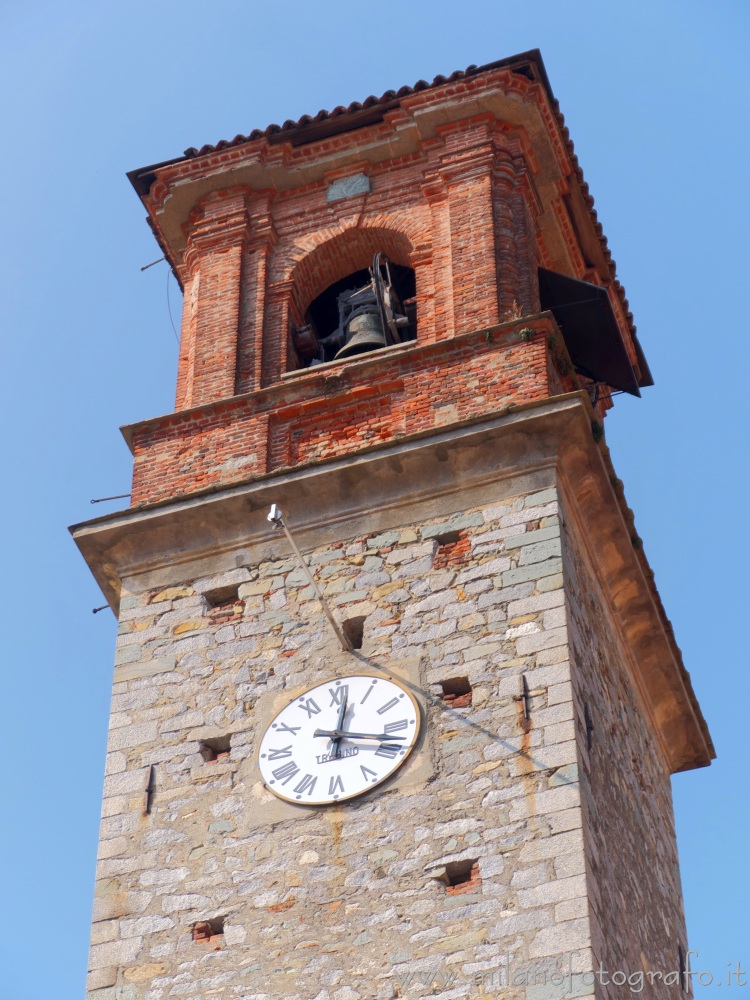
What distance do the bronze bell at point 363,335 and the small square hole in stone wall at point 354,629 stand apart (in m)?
2.93

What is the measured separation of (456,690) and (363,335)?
4085 mm

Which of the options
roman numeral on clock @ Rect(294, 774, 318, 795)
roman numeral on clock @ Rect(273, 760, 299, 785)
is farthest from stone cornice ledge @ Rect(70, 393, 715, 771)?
roman numeral on clock @ Rect(294, 774, 318, 795)

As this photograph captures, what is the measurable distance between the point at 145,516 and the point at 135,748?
72.9 inches

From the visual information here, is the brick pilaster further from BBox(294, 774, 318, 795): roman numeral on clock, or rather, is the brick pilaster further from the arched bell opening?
BBox(294, 774, 318, 795): roman numeral on clock

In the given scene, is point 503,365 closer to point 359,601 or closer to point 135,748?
point 359,601

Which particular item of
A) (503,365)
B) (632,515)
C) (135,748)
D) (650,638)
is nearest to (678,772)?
(650,638)

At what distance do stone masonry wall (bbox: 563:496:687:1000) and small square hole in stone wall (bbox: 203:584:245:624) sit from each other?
2.20 metres

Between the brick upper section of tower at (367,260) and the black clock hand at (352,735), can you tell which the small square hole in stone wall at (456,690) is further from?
the brick upper section of tower at (367,260)

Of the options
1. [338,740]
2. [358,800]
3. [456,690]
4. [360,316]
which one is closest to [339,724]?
[338,740]

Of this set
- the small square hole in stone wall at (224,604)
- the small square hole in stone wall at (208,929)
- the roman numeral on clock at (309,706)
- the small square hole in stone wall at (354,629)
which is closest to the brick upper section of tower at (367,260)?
the small square hole in stone wall at (224,604)

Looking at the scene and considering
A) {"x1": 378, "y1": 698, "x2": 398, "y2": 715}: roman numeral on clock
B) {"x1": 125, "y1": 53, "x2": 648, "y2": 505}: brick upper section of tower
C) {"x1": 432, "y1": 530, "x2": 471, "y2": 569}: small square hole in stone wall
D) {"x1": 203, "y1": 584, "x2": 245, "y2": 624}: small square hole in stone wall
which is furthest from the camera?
{"x1": 125, "y1": 53, "x2": 648, "y2": 505}: brick upper section of tower

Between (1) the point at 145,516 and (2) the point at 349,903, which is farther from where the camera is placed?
(1) the point at 145,516

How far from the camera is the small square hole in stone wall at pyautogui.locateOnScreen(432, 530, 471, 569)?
14.6 metres

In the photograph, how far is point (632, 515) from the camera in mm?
16031
